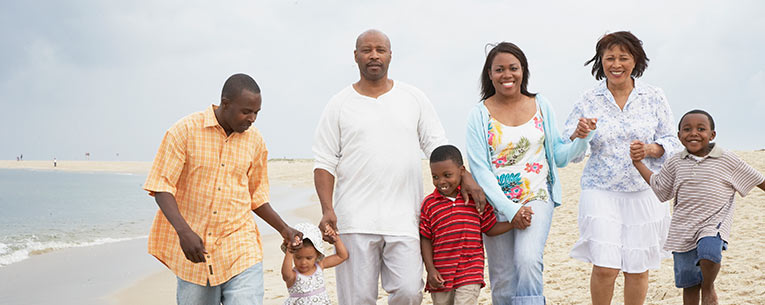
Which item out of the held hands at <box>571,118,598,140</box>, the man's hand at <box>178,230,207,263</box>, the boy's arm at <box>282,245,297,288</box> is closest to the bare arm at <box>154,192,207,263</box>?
the man's hand at <box>178,230,207,263</box>

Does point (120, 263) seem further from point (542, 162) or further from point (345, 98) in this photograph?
point (542, 162)

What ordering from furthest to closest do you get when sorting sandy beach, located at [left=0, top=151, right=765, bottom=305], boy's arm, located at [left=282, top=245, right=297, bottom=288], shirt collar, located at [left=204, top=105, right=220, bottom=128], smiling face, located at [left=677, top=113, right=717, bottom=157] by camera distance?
sandy beach, located at [left=0, top=151, right=765, bottom=305], smiling face, located at [left=677, top=113, right=717, bottom=157], boy's arm, located at [left=282, top=245, right=297, bottom=288], shirt collar, located at [left=204, top=105, right=220, bottom=128]

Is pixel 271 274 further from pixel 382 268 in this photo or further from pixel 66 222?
pixel 66 222

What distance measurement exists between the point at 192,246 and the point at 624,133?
9.31ft

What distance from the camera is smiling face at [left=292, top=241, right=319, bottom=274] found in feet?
12.6

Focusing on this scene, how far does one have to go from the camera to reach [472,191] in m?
3.66

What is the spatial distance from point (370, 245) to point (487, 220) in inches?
29.4

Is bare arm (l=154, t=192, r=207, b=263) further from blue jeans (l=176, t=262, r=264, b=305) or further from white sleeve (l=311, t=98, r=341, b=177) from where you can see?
white sleeve (l=311, t=98, r=341, b=177)

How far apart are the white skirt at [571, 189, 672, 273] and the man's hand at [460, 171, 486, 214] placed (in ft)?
2.97

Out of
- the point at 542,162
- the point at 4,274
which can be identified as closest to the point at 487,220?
the point at 542,162

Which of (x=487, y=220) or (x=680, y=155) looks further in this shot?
(x=680, y=155)

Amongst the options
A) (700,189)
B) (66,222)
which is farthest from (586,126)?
(66,222)

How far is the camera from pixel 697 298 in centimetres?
418

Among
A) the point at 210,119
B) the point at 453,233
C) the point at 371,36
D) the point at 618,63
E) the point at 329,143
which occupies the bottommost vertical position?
the point at 453,233
